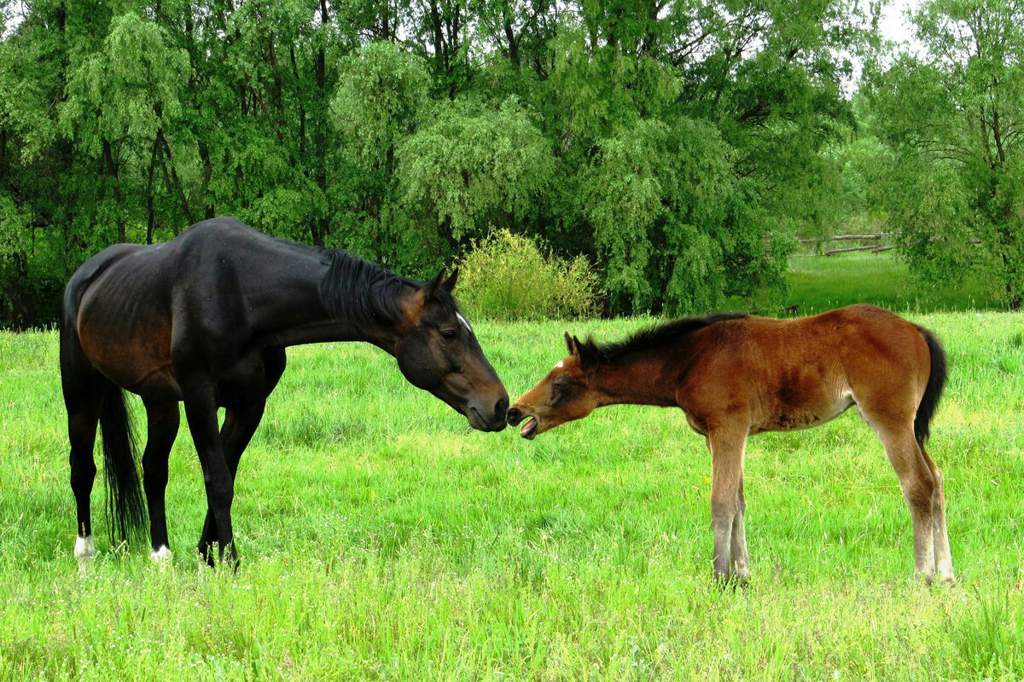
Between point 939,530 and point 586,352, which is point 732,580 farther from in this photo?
point 586,352

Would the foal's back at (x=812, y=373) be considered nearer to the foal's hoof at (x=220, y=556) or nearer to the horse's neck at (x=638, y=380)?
the horse's neck at (x=638, y=380)

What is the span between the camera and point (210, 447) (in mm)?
5441

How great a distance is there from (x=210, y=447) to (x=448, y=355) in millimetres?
1496

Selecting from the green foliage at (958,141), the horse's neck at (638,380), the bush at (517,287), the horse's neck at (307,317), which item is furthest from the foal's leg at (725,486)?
the green foliage at (958,141)

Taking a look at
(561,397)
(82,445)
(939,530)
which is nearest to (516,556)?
(561,397)

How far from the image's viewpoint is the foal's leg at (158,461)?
601 cm

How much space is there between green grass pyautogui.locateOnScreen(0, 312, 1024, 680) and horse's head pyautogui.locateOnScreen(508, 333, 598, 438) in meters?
0.82

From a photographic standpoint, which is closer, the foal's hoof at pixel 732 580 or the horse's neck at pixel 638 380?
the foal's hoof at pixel 732 580

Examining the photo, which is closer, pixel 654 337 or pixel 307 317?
pixel 307 317

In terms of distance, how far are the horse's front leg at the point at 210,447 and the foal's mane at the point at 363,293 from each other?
0.88 m

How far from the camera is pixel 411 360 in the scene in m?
5.38

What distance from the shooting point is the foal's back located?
518 cm

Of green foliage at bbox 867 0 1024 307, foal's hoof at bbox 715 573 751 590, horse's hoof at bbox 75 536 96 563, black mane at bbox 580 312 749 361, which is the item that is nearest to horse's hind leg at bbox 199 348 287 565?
horse's hoof at bbox 75 536 96 563

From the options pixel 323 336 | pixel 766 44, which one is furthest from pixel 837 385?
pixel 766 44
